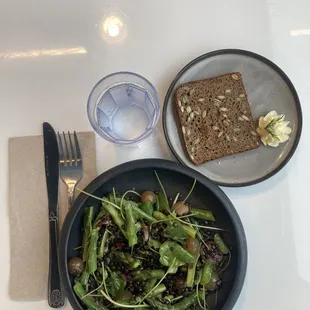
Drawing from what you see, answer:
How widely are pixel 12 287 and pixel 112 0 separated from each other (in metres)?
0.58

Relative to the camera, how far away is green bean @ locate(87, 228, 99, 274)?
2.70ft

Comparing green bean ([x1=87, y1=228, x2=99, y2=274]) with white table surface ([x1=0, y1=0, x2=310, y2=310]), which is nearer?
green bean ([x1=87, y1=228, x2=99, y2=274])

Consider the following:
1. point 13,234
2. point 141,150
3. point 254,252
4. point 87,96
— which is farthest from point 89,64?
point 254,252

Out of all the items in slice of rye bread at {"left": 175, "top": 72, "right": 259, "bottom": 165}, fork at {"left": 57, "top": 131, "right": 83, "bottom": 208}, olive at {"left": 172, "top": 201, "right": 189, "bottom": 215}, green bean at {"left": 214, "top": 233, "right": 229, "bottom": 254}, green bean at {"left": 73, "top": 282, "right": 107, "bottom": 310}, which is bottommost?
green bean at {"left": 73, "top": 282, "right": 107, "bottom": 310}

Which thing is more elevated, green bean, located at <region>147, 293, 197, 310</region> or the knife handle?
the knife handle

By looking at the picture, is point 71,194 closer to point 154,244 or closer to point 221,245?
point 154,244

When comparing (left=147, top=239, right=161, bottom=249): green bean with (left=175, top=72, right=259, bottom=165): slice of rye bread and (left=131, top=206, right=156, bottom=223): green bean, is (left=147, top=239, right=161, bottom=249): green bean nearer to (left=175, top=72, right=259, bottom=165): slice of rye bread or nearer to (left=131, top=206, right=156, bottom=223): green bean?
(left=131, top=206, right=156, bottom=223): green bean

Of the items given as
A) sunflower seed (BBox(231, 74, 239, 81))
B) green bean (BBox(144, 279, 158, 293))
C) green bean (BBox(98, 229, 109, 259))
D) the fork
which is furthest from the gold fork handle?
sunflower seed (BBox(231, 74, 239, 81))

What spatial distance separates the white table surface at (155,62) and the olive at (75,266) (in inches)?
6.2

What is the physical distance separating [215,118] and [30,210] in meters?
0.39

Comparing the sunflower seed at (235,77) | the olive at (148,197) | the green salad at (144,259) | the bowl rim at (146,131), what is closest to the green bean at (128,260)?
the green salad at (144,259)

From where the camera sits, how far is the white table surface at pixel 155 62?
928 millimetres

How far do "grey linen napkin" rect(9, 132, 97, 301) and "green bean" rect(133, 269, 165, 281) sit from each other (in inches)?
Result: 7.3

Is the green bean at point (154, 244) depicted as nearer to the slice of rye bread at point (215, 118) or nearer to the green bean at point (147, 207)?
the green bean at point (147, 207)
